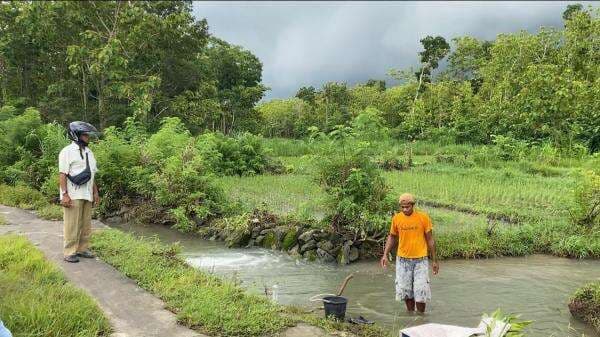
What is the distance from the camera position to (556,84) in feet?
76.1

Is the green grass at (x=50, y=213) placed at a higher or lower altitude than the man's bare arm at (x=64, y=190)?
lower

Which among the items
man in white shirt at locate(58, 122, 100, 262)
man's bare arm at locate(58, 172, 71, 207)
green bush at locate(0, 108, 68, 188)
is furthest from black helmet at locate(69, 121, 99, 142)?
green bush at locate(0, 108, 68, 188)

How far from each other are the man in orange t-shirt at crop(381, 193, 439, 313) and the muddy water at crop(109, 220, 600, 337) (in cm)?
36

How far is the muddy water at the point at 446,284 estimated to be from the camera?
21.1 feet

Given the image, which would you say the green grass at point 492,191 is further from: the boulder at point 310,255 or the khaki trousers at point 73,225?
the khaki trousers at point 73,225

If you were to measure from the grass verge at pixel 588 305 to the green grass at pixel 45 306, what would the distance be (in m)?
5.42

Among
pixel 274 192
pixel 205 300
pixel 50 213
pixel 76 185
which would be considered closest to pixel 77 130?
pixel 76 185

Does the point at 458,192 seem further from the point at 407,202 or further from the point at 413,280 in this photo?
the point at 407,202

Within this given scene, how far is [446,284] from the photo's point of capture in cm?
776

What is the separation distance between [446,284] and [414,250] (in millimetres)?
1863

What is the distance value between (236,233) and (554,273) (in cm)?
567

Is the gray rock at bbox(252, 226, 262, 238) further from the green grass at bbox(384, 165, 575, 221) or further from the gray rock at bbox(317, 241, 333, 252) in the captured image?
the green grass at bbox(384, 165, 575, 221)

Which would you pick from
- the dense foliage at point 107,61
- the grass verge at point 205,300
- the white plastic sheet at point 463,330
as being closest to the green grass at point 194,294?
the grass verge at point 205,300

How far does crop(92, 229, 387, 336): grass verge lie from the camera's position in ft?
15.7
